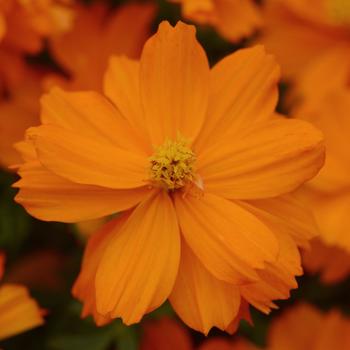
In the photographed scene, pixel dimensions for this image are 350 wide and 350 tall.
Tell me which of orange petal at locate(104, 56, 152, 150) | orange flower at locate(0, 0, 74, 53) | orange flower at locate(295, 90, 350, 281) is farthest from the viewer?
orange flower at locate(295, 90, 350, 281)

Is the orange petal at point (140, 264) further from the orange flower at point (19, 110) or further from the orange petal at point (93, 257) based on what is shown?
the orange flower at point (19, 110)

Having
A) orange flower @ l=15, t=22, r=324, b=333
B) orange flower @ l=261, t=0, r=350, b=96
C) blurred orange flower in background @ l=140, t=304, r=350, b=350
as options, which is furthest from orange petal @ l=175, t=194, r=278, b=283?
orange flower @ l=261, t=0, r=350, b=96

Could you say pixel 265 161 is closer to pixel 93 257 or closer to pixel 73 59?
pixel 93 257

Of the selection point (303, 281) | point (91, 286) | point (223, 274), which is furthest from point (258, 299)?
point (303, 281)

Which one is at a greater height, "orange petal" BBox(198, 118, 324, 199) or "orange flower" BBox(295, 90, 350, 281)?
"orange petal" BBox(198, 118, 324, 199)

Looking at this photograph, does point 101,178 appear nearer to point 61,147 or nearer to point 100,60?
point 61,147

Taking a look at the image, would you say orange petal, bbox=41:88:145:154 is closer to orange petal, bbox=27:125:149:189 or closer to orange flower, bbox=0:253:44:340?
orange petal, bbox=27:125:149:189

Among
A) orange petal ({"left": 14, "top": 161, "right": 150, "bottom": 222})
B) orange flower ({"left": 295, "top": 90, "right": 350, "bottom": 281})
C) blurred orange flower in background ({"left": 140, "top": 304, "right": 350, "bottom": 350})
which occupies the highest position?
orange petal ({"left": 14, "top": 161, "right": 150, "bottom": 222})
